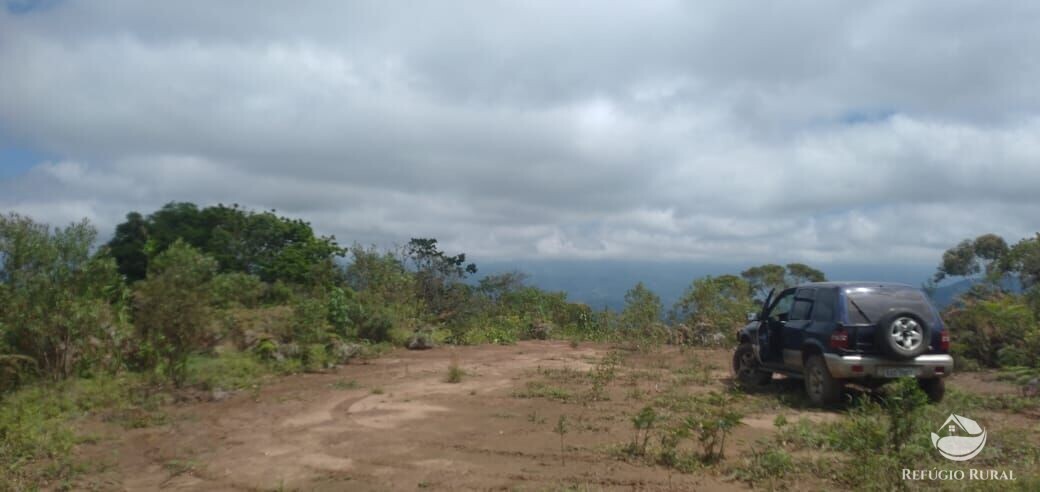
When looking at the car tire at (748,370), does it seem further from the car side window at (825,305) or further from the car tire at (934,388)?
the car tire at (934,388)

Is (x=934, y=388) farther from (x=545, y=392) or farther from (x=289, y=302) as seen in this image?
(x=289, y=302)

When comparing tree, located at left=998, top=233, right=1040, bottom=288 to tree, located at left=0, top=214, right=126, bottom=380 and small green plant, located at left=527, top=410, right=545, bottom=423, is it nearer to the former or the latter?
small green plant, located at left=527, top=410, right=545, bottom=423

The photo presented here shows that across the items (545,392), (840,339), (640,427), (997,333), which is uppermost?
(840,339)

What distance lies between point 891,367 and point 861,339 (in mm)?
469

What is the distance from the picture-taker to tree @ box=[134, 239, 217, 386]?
10.9 m

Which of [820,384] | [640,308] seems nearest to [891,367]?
[820,384]

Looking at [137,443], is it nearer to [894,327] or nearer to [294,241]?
[894,327]

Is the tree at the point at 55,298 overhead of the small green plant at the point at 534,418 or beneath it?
overhead

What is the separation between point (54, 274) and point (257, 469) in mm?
6188

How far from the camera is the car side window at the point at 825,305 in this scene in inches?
352

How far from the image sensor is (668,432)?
7.10 meters

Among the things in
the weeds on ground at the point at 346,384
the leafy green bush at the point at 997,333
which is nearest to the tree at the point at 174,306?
the weeds on ground at the point at 346,384

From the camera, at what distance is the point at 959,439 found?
22.1ft

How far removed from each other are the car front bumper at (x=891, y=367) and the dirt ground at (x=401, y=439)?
627mm
